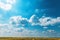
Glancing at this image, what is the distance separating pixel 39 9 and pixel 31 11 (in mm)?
144

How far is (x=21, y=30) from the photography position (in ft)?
10.1

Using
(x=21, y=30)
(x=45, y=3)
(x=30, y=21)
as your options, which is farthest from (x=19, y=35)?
(x=45, y=3)

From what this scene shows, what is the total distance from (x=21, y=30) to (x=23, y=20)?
0.18 metres

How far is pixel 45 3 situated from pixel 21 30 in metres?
0.63

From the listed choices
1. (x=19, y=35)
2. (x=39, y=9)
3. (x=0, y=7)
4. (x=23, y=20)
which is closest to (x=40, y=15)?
(x=39, y=9)

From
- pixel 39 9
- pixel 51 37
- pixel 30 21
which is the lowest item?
pixel 51 37

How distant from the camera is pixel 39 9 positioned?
10.2 ft

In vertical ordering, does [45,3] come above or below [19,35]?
above

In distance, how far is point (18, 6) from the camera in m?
3.10

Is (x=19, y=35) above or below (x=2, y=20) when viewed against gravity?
below

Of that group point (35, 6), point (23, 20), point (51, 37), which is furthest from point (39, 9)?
point (51, 37)

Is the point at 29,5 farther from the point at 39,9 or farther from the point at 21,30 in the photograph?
the point at 21,30

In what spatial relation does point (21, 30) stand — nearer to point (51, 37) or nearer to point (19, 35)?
point (19, 35)

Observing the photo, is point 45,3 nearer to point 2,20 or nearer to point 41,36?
point 41,36
